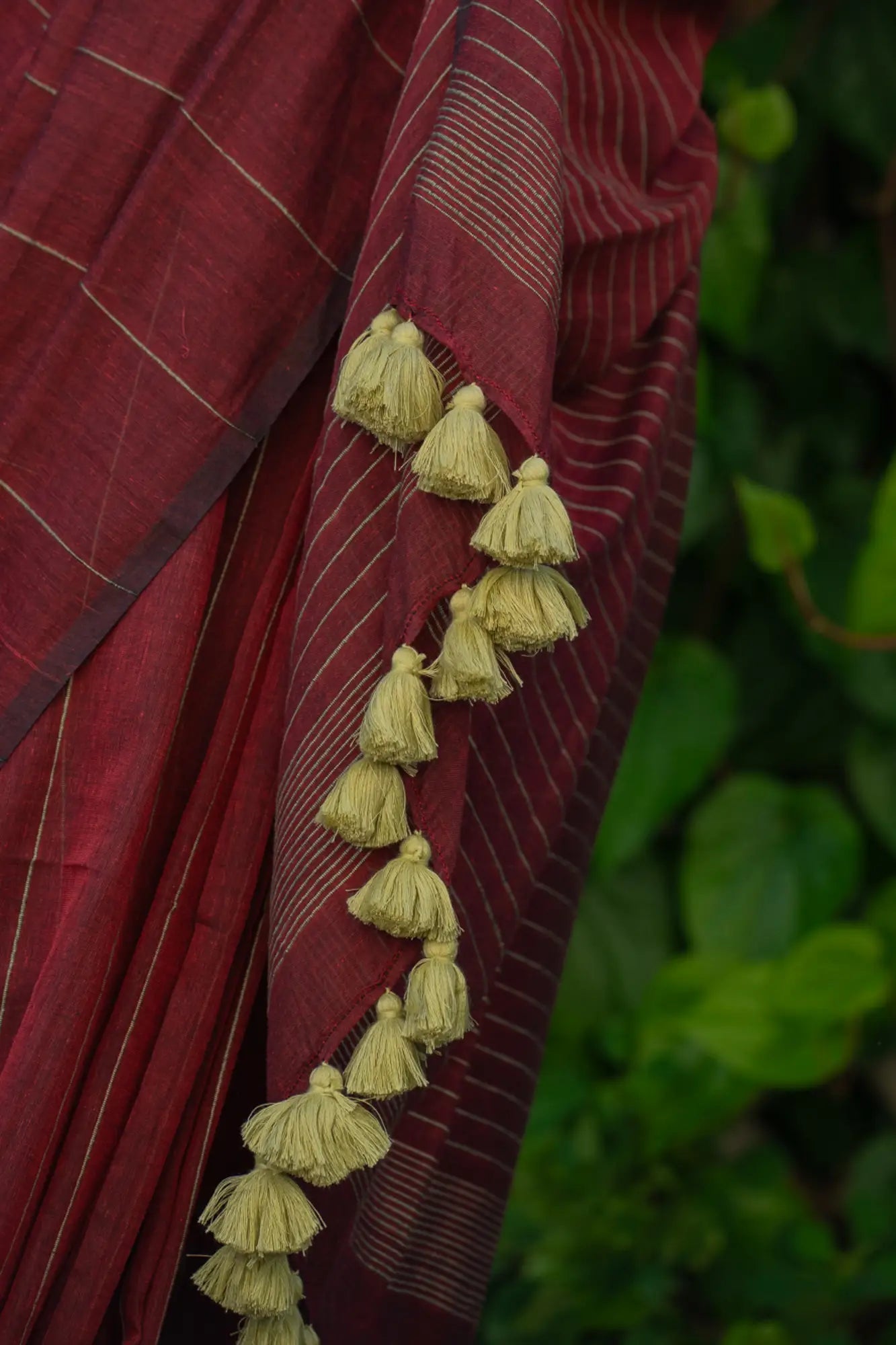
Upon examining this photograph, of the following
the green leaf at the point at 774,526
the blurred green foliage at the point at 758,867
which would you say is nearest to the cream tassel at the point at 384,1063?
the green leaf at the point at 774,526

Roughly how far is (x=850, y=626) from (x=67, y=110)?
2.37 feet

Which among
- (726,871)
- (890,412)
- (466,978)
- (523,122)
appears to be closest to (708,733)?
(726,871)

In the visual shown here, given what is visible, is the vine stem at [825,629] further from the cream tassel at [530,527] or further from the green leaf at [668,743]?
the cream tassel at [530,527]

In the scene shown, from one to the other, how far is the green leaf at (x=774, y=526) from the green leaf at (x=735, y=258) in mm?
363

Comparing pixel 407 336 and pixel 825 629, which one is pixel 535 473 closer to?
pixel 407 336

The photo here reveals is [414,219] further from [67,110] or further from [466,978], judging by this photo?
[466,978]

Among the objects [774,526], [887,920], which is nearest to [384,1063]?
[774,526]

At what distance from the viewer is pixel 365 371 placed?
46cm

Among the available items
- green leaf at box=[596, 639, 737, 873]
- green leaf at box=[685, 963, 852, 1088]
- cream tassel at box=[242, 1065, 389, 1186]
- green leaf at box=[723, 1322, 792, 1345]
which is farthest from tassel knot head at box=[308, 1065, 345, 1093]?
green leaf at box=[723, 1322, 792, 1345]

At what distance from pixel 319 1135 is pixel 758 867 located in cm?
88

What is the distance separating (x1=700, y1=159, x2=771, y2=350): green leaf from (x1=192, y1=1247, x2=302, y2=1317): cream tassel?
0.96m

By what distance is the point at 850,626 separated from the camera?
1.03m

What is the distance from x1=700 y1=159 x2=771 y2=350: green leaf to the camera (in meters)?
1.21

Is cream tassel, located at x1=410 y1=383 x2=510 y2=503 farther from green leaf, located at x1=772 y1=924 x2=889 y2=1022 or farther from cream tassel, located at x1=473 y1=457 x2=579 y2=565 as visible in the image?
green leaf, located at x1=772 y1=924 x2=889 y2=1022
